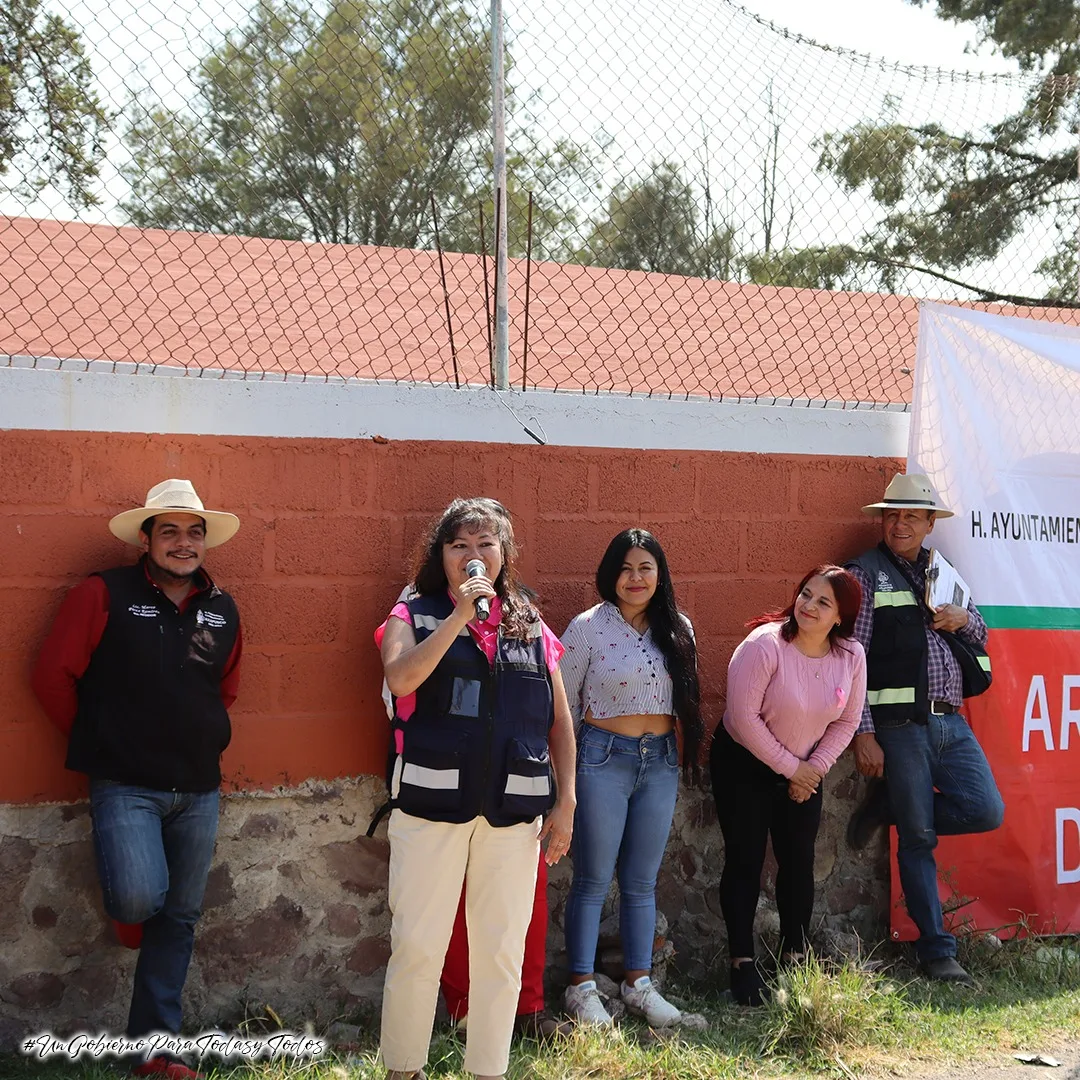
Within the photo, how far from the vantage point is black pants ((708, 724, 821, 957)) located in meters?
5.10

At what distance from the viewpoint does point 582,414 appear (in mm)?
5168

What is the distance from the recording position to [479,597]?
12.5ft

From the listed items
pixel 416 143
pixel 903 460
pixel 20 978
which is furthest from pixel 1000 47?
pixel 20 978

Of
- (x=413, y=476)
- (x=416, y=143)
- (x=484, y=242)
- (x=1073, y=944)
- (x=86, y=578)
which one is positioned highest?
(x=416, y=143)

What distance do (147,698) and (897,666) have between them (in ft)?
9.92

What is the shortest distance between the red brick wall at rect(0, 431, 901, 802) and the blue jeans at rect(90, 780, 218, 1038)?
1.02 feet

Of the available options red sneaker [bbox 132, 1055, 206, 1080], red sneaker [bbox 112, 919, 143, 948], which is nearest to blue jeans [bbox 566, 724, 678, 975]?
red sneaker [bbox 132, 1055, 206, 1080]

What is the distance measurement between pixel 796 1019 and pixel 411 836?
1.63m

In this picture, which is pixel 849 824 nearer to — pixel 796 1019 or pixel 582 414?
pixel 796 1019

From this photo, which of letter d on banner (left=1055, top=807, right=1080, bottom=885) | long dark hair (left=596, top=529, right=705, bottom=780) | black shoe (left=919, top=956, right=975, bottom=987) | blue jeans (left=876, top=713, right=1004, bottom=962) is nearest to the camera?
long dark hair (left=596, top=529, right=705, bottom=780)

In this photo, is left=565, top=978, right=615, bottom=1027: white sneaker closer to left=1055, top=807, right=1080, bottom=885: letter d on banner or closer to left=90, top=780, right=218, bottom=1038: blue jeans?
left=90, top=780, right=218, bottom=1038: blue jeans

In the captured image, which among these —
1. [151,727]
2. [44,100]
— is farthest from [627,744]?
[44,100]

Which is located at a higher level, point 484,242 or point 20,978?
point 484,242

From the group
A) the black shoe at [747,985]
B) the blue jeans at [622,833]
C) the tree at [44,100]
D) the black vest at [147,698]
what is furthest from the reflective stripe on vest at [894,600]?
the tree at [44,100]
